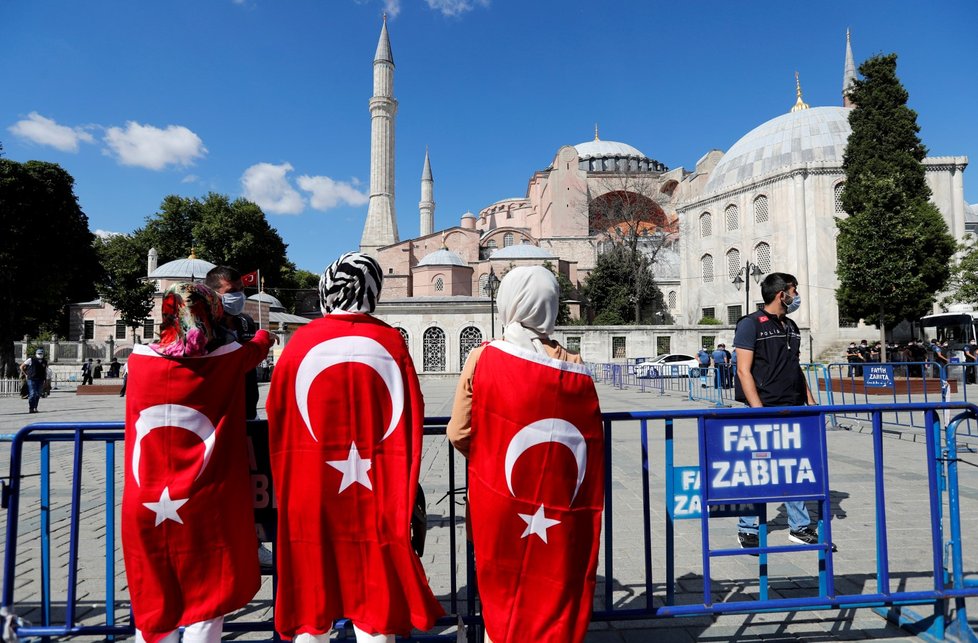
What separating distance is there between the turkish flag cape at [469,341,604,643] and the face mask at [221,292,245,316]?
209cm

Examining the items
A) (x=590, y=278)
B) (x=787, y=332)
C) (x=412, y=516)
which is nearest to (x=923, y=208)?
(x=590, y=278)

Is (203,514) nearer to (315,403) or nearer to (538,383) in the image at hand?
(315,403)

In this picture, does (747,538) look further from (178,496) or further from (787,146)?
(787,146)

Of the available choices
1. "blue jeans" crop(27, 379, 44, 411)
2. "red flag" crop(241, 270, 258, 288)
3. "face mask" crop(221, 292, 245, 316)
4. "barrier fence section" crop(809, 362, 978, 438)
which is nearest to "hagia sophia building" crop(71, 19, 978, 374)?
"blue jeans" crop(27, 379, 44, 411)

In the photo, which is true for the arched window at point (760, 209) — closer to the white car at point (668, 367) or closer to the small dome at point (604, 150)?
the white car at point (668, 367)

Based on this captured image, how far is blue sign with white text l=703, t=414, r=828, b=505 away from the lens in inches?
114

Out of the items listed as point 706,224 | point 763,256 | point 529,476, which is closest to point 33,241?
point 529,476

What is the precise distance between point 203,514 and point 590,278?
138ft

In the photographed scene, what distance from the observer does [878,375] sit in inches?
439

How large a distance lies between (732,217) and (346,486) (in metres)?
42.8

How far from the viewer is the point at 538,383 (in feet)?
7.26

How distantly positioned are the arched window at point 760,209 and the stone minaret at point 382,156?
30554mm

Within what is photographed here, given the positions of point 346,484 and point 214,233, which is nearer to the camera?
point 346,484

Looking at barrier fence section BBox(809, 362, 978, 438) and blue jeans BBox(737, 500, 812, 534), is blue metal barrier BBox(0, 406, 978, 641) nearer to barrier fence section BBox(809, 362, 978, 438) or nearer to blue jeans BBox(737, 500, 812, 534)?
blue jeans BBox(737, 500, 812, 534)
